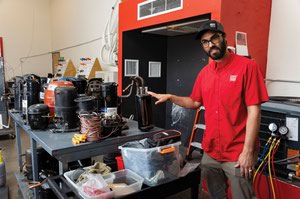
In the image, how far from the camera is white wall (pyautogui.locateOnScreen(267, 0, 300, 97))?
2.34 m

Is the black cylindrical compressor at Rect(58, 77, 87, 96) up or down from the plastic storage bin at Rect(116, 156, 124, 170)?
up

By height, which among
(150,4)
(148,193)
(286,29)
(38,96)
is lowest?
(148,193)

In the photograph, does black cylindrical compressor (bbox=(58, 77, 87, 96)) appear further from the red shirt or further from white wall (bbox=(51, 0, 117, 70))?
white wall (bbox=(51, 0, 117, 70))

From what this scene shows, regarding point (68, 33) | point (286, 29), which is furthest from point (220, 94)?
point (68, 33)

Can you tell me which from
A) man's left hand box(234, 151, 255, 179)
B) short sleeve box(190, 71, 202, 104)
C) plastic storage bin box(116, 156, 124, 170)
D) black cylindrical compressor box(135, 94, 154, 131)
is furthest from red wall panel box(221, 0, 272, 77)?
plastic storage bin box(116, 156, 124, 170)

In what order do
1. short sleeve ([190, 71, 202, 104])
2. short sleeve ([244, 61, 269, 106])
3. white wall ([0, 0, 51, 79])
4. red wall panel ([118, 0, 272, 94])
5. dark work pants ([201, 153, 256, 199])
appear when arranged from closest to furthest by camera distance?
short sleeve ([244, 61, 269, 106]) → dark work pants ([201, 153, 256, 199]) → short sleeve ([190, 71, 202, 104]) → red wall panel ([118, 0, 272, 94]) → white wall ([0, 0, 51, 79])

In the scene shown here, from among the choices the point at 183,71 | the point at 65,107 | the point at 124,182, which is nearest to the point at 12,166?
the point at 65,107

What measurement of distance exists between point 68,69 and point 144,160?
5.23m

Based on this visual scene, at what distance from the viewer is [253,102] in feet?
4.70

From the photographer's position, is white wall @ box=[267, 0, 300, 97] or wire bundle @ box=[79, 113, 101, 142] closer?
wire bundle @ box=[79, 113, 101, 142]

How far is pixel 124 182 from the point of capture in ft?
4.48

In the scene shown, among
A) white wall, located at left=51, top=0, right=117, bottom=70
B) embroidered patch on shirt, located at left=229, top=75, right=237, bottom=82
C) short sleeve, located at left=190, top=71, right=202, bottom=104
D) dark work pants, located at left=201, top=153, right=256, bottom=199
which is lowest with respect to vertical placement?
dark work pants, located at left=201, top=153, right=256, bottom=199

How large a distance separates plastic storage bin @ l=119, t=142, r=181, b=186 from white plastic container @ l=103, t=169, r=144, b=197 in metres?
0.03

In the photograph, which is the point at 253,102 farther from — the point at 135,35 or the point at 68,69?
the point at 68,69
